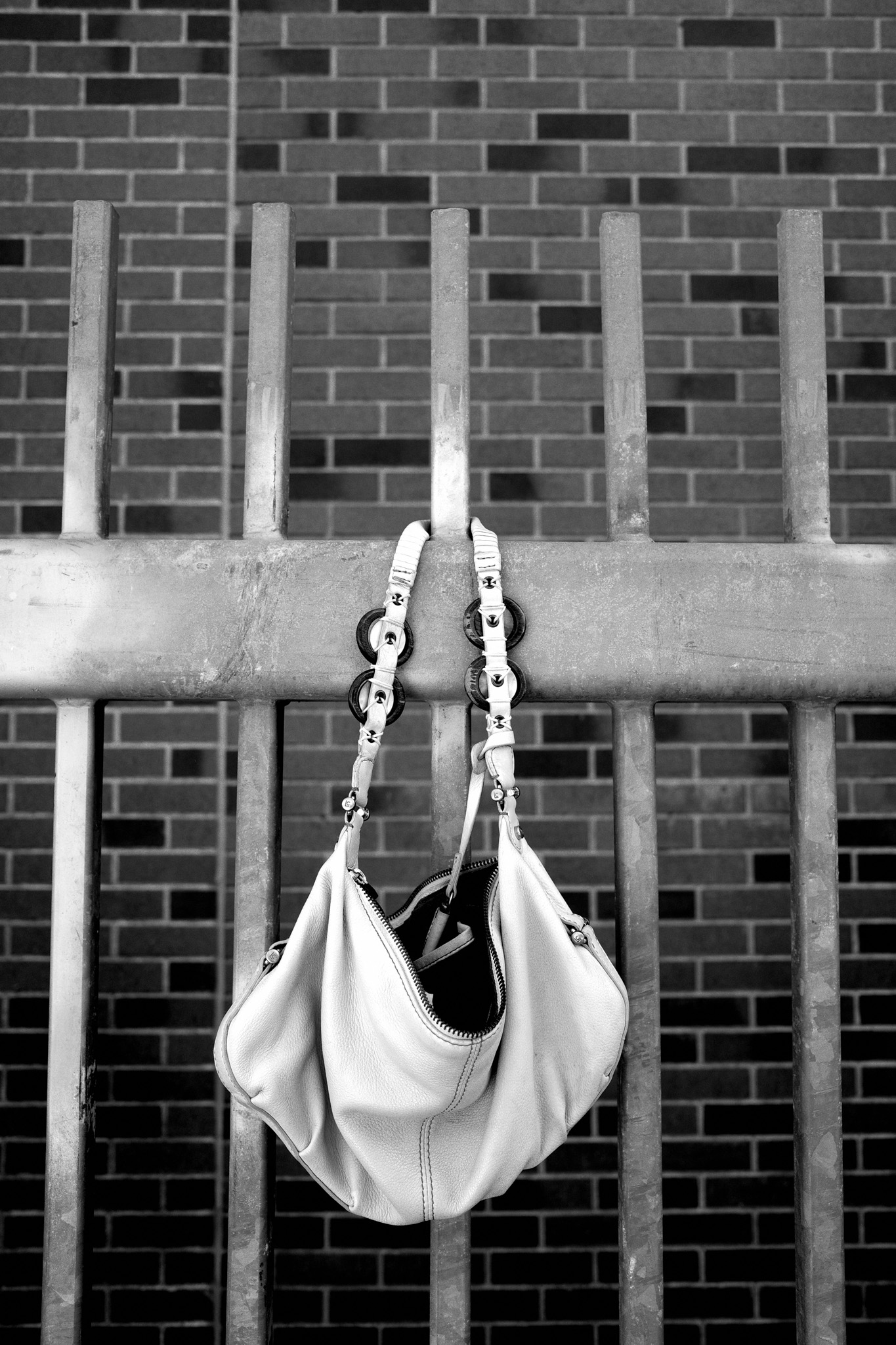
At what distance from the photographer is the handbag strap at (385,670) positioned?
904mm

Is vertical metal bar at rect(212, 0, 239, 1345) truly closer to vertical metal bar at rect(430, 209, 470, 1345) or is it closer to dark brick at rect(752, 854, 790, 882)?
dark brick at rect(752, 854, 790, 882)

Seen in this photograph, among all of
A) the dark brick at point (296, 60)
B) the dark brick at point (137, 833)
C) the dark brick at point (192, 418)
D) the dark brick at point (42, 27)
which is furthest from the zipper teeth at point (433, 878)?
the dark brick at point (42, 27)

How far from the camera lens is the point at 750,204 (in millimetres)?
2484

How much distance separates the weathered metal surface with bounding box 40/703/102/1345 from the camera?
0.95 metres

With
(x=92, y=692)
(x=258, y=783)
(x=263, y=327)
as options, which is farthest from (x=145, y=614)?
(x=263, y=327)

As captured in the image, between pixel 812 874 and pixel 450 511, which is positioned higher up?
pixel 450 511

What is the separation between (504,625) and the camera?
954 mm

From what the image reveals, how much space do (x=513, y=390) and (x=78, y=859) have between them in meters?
1.87

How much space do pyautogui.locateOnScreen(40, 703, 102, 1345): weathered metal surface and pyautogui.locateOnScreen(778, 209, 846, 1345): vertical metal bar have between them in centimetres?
74

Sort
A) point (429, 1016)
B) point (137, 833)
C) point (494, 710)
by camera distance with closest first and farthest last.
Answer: point (429, 1016), point (494, 710), point (137, 833)

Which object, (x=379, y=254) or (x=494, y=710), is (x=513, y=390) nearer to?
(x=379, y=254)

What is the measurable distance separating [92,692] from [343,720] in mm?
1489

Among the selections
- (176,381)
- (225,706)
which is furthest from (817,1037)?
(176,381)

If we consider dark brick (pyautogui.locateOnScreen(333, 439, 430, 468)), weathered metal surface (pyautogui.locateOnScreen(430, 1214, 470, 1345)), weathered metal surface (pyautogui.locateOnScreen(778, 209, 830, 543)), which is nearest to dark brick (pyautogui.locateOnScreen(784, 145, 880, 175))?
dark brick (pyautogui.locateOnScreen(333, 439, 430, 468))
